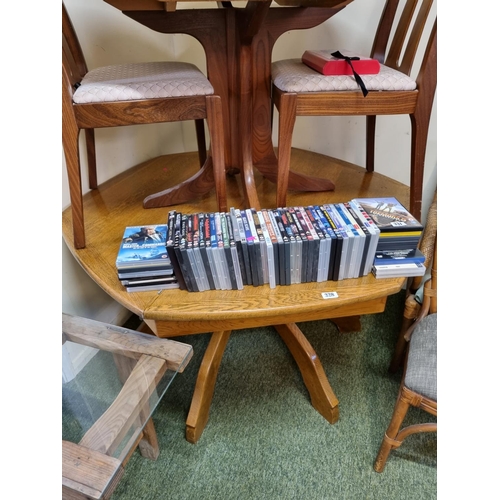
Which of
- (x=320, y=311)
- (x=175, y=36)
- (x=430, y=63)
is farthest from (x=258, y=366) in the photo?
(x=175, y=36)

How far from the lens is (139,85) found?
109 centimetres

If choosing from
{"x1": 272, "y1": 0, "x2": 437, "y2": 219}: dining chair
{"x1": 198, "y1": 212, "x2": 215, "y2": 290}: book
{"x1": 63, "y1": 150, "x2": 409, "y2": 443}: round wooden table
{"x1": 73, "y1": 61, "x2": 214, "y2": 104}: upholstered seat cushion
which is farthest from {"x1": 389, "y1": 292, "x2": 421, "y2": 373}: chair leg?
{"x1": 73, "y1": 61, "x2": 214, "y2": 104}: upholstered seat cushion

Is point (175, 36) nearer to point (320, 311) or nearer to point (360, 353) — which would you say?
point (320, 311)

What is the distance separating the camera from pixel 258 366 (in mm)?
1500

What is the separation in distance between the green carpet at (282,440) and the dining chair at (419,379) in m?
0.09

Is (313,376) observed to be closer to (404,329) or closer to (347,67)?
(404,329)

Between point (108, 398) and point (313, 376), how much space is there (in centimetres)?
63

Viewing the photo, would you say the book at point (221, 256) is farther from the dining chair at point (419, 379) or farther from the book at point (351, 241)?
the dining chair at point (419, 379)

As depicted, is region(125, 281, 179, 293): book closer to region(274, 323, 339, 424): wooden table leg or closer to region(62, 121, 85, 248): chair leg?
region(62, 121, 85, 248): chair leg

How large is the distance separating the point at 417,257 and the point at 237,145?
0.80 metres

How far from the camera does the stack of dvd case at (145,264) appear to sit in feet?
3.26

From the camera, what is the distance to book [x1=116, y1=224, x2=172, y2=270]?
3.26ft

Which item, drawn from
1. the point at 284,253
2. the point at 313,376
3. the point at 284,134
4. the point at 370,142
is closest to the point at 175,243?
the point at 284,253

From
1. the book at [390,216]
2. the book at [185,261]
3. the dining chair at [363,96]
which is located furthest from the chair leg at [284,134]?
the book at [185,261]
